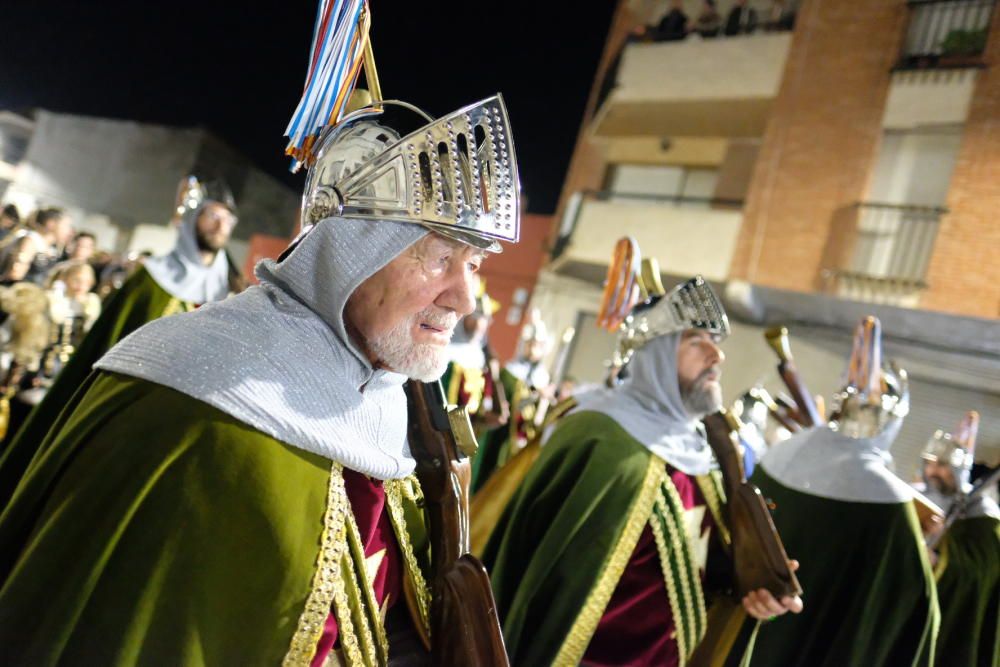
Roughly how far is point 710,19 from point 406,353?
13.2 meters

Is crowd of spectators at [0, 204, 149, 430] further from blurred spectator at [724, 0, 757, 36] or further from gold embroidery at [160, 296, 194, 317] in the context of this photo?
blurred spectator at [724, 0, 757, 36]

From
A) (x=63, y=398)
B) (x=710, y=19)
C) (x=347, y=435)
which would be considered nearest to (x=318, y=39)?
(x=347, y=435)

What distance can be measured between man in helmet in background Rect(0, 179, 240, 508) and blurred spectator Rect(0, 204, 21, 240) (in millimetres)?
3081

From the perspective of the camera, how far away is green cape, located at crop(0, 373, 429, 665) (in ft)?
3.51

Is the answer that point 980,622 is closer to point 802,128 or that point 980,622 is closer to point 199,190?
point 199,190

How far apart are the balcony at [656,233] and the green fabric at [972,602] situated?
736 cm

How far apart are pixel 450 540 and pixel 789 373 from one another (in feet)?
12.9

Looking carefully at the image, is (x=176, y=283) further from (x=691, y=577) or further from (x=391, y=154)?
(x=691, y=577)

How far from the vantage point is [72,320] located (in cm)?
526

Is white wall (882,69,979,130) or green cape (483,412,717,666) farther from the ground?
white wall (882,69,979,130)

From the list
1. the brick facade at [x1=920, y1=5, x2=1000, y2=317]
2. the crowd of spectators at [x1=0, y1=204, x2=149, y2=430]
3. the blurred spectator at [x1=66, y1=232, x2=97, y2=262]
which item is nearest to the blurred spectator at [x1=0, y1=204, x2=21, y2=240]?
the crowd of spectators at [x1=0, y1=204, x2=149, y2=430]

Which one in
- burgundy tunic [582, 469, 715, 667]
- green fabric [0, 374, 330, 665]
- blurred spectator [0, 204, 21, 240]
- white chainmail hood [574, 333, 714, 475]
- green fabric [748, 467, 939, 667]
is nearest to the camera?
green fabric [0, 374, 330, 665]

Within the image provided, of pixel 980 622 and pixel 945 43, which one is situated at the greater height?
pixel 945 43

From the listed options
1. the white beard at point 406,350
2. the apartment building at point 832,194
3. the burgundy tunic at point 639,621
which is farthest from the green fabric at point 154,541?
the apartment building at point 832,194
